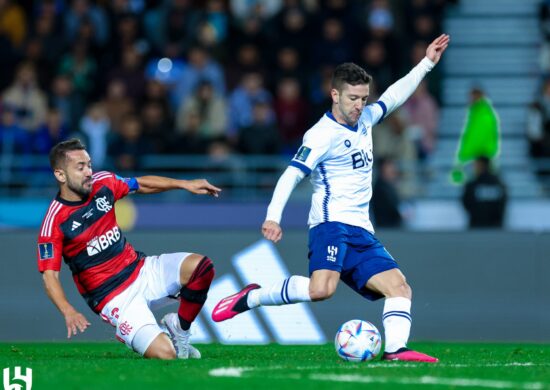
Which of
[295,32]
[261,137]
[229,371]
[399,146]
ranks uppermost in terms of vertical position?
[295,32]

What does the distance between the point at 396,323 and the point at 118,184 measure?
2.58m

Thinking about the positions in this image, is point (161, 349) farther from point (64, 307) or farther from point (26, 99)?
point (26, 99)

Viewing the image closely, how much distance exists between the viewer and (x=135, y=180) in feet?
36.2

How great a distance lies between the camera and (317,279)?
10.3 meters

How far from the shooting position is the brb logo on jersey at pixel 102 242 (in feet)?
34.9

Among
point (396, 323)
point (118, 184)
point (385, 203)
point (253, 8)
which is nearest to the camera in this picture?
point (396, 323)

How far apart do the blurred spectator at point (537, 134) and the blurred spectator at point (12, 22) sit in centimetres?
761

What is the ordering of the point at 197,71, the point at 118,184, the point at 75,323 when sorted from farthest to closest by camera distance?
the point at 197,71 → the point at 118,184 → the point at 75,323

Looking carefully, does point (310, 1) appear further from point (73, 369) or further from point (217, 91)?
point (73, 369)

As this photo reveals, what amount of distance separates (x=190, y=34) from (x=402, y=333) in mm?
10353

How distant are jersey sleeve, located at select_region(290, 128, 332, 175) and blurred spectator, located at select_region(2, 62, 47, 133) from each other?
8.74 metres

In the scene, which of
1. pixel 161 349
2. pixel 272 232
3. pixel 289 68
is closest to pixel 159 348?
pixel 161 349

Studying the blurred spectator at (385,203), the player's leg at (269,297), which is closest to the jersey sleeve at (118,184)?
the player's leg at (269,297)

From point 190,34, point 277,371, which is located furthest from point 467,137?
point 277,371
